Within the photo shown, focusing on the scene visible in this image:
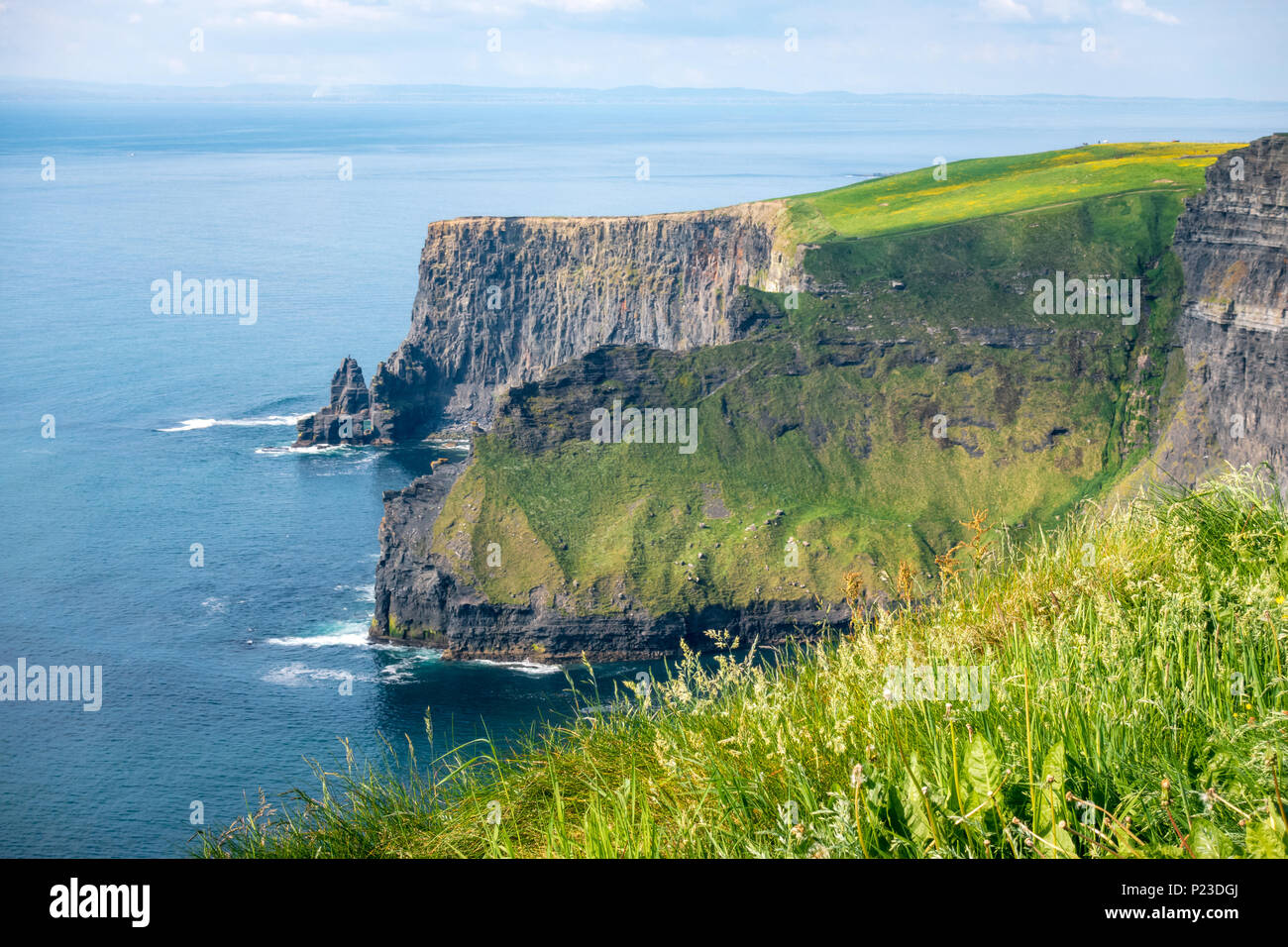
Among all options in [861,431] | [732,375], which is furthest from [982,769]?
[732,375]

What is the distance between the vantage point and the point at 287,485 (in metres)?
150

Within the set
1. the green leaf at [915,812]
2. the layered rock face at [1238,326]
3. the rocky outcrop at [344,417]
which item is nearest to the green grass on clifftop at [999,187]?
the layered rock face at [1238,326]

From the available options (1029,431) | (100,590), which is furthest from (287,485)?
(1029,431)

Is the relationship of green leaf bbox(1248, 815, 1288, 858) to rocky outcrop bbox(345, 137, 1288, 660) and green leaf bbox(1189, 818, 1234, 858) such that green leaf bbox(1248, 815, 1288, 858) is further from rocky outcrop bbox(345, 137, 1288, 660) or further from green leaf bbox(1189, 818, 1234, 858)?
rocky outcrop bbox(345, 137, 1288, 660)

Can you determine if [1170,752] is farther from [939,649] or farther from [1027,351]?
[1027,351]

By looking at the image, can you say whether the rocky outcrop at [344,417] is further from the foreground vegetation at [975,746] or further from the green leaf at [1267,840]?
the green leaf at [1267,840]

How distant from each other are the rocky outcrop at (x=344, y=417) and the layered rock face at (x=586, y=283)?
8.16ft

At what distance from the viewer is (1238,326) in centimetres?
10900

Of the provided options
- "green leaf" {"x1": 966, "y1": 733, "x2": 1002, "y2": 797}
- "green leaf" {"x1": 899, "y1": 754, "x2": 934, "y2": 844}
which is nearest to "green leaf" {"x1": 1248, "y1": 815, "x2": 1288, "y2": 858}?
"green leaf" {"x1": 966, "y1": 733, "x2": 1002, "y2": 797}

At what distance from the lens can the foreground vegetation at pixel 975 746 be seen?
5766 millimetres

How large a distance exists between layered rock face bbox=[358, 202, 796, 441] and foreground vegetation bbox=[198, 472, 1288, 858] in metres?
152

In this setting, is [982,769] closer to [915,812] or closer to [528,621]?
[915,812]

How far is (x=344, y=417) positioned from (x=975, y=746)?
177234 millimetres

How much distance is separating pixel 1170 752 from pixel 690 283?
6859 inches
